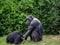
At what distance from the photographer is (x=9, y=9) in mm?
15344

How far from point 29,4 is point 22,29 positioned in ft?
5.53

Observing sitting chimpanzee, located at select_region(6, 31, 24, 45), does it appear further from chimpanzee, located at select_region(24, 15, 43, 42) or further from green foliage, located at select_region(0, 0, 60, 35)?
green foliage, located at select_region(0, 0, 60, 35)

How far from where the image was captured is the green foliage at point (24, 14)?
49.2 ft

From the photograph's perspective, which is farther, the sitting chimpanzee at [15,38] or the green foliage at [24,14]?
the green foliage at [24,14]

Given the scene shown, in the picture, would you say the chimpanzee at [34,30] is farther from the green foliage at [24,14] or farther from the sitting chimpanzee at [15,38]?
the green foliage at [24,14]

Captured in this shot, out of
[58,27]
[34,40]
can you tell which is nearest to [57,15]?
[58,27]

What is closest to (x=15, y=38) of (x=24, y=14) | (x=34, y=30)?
(x=34, y=30)

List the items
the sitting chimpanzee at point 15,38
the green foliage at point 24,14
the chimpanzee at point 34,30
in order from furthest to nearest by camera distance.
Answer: the green foliage at point 24,14 → the chimpanzee at point 34,30 → the sitting chimpanzee at point 15,38

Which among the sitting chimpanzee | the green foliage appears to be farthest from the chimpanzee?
the green foliage

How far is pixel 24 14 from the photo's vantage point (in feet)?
50.0

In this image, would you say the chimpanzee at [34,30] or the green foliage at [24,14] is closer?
the chimpanzee at [34,30]

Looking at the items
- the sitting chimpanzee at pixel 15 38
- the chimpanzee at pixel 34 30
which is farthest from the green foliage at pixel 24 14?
the sitting chimpanzee at pixel 15 38

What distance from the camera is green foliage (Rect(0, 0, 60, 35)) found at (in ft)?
49.2

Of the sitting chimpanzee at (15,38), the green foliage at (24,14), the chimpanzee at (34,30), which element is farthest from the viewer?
the green foliage at (24,14)
